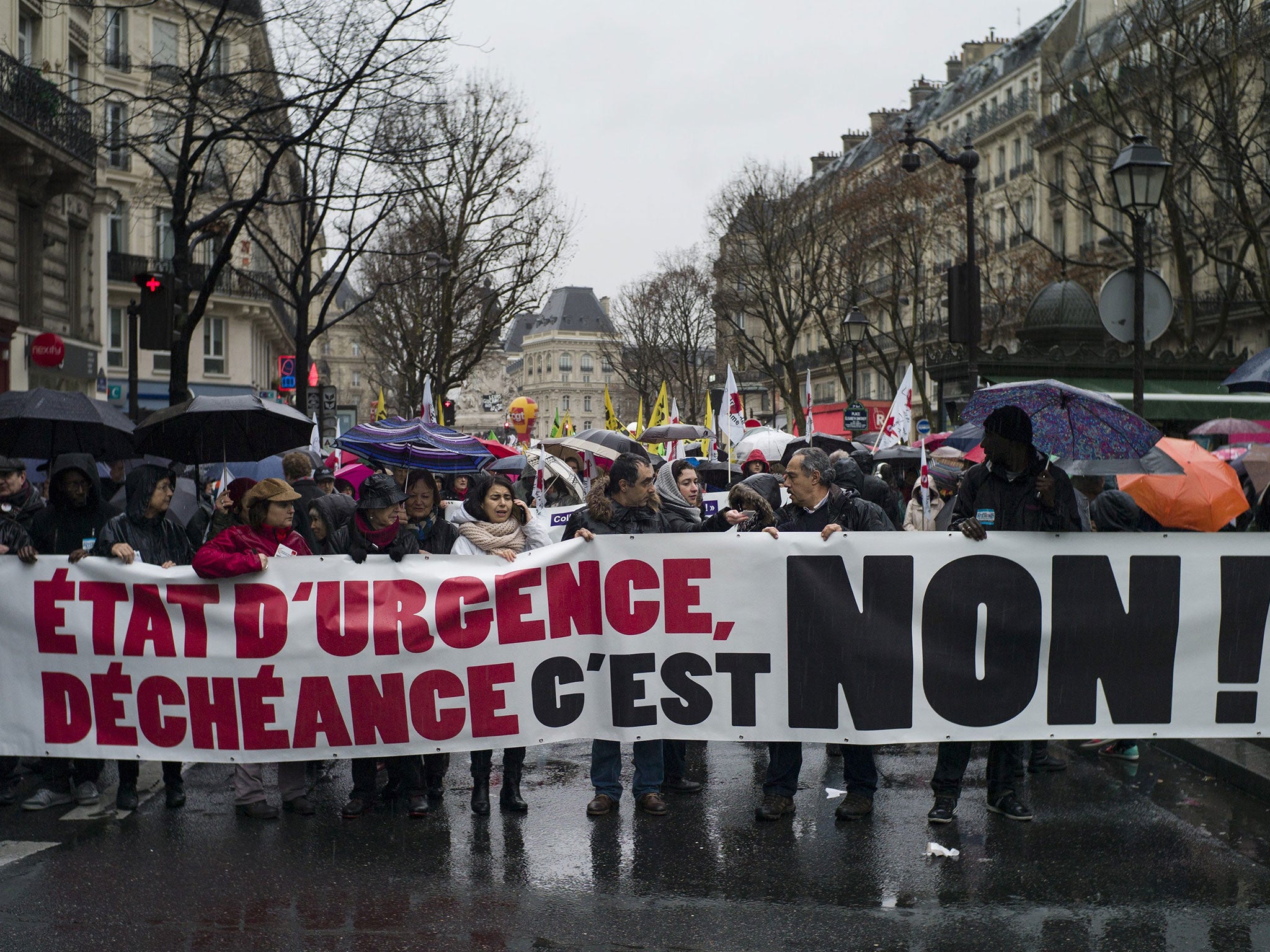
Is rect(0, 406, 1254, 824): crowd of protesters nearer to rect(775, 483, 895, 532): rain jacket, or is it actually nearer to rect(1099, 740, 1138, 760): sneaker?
rect(775, 483, 895, 532): rain jacket

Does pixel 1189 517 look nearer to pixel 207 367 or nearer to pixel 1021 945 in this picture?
pixel 1021 945

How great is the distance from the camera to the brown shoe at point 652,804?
22.7 feet

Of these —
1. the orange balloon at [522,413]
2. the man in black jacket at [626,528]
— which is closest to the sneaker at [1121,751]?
the man in black jacket at [626,528]

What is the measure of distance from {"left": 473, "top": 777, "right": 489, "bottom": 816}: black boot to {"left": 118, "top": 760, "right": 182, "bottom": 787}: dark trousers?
1.47 metres

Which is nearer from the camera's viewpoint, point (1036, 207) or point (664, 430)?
point (664, 430)

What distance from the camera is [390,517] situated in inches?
285

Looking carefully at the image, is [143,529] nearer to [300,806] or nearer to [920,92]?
[300,806]

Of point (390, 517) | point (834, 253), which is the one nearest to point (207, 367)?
point (834, 253)

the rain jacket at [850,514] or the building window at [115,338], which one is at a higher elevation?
the building window at [115,338]

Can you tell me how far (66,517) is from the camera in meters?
7.61

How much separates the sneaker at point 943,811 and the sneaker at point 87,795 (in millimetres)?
4180

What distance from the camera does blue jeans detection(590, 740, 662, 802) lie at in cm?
696

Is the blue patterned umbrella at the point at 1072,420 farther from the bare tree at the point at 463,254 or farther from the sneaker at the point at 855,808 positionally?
the bare tree at the point at 463,254

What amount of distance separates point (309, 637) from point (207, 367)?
46.5m
